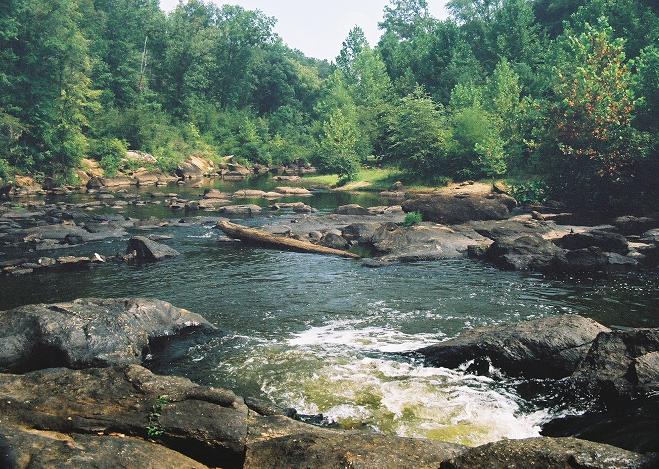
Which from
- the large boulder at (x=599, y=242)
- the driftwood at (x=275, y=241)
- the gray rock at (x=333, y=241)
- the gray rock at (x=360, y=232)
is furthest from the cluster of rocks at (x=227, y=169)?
the large boulder at (x=599, y=242)

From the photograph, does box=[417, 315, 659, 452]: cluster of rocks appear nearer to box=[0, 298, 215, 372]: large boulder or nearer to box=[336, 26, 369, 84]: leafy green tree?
box=[0, 298, 215, 372]: large boulder

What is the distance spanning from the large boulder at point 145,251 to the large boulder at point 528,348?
15249mm

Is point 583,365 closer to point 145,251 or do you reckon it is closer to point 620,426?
point 620,426

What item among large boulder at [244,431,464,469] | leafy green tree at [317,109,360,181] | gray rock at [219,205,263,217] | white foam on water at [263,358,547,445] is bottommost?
white foam on water at [263,358,547,445]

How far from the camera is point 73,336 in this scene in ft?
42.9

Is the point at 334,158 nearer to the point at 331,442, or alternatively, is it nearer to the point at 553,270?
the point at 553,270

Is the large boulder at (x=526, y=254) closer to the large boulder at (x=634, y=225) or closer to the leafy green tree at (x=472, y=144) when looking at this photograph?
the large boulder at (x=634, y=225)

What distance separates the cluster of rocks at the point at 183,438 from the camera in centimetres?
602

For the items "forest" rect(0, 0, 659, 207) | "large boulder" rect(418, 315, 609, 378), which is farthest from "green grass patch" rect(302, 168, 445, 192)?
"large boulder" rect(418, 315, 609, 378)

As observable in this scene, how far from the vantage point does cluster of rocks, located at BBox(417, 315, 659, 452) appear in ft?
33.1

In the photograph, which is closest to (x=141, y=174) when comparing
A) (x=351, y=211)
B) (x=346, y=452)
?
(x=351, y=211)

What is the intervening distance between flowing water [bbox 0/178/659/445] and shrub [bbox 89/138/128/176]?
37666 millimetres

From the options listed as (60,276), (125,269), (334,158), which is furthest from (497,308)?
(334,158)

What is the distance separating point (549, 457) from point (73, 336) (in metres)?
10.9
